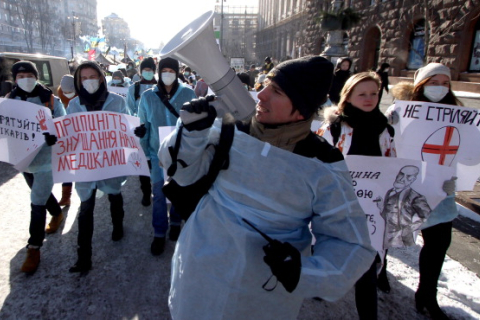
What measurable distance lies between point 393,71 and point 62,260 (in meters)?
17.1

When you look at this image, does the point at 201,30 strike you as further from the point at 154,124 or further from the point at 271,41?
the point at 271,41

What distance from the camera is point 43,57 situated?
842cm

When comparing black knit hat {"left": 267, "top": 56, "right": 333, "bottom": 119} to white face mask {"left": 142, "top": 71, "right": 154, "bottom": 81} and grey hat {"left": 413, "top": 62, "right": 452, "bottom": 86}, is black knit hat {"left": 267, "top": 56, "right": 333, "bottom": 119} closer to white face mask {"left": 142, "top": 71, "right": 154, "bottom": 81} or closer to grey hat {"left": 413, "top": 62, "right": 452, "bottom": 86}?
grey hat {"left": 413, "top": 62, "right": 452, "bottom": 86}

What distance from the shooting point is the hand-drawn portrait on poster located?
232 cm

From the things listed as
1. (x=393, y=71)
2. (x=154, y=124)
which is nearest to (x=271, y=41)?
(x=393, y=71)

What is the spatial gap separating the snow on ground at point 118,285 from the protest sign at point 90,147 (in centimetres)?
83

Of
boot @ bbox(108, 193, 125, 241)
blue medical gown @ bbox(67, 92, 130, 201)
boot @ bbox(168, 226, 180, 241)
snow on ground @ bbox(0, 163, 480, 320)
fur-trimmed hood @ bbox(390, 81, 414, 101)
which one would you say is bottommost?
snow on ground @ bbox(0, 163, 480, 320)

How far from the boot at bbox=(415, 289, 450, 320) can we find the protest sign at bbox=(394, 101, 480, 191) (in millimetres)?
884

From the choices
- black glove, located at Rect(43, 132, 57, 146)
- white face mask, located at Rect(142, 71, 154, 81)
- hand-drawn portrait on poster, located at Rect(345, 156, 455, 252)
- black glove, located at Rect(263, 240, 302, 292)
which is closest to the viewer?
black glove, located at Rect(263, 240, 302, 292)

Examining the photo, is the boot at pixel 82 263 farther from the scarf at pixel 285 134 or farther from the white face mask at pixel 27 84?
the scarf at pixel 285 134

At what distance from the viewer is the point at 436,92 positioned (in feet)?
8.59

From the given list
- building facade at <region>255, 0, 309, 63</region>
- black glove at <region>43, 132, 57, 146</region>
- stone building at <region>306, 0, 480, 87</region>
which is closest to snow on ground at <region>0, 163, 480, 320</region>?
black glove at <region>43, 132, 57, 146</region>

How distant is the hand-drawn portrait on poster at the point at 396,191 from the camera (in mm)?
2324

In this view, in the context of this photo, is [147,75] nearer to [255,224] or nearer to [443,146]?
[443,146]
